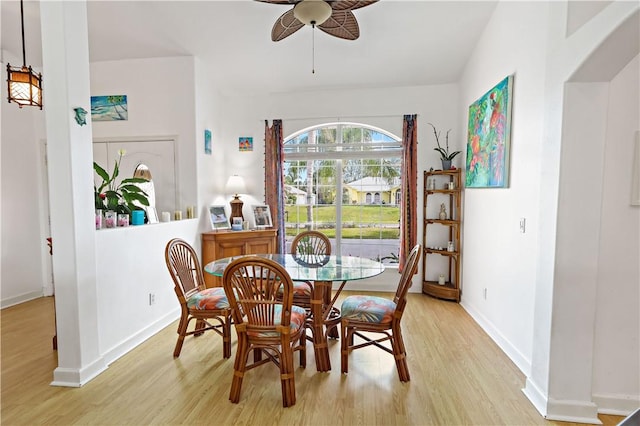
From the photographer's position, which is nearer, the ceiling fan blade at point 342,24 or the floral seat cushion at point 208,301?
the ceiling fan blade at point 342,24

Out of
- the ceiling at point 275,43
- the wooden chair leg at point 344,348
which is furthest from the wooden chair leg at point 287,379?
the ceiling at point 275,43

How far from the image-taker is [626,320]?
1990mm

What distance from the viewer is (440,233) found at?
4539 mm

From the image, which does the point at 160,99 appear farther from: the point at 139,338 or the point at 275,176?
the point at 139,338

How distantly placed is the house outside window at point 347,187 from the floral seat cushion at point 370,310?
2.27m

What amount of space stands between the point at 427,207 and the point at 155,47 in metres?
3.98

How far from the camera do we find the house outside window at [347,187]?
184 inches

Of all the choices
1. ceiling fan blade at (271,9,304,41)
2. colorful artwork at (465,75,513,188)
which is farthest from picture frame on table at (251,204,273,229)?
colorful artwork at (465,75,513,188)

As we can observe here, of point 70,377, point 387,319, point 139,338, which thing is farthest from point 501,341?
point 70,377

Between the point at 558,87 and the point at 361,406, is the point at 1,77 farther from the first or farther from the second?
the point at 558,87

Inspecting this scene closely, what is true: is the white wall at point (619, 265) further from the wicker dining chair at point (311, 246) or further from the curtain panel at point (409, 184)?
the curtain panel at point (409, 184)

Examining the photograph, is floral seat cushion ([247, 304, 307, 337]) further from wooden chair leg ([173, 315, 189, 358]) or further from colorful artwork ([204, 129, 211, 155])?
colorful artwork ([204, 129, 211, 155])

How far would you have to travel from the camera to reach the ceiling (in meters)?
3.28

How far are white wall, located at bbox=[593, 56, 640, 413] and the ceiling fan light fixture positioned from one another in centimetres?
179
